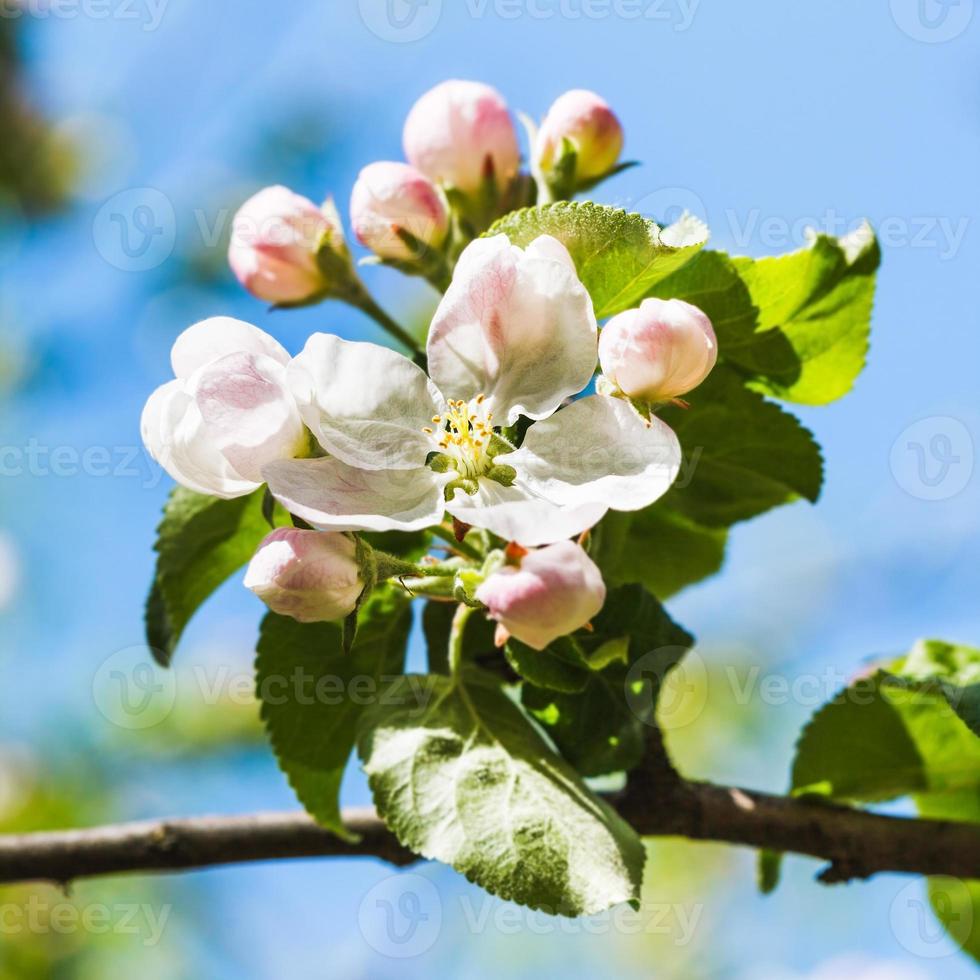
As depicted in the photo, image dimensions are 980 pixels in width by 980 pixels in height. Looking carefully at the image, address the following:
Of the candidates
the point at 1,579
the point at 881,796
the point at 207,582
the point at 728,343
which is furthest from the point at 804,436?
the point at 1,579

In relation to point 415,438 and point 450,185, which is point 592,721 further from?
point 450,185

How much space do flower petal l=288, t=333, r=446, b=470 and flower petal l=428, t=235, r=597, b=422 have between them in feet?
0.10

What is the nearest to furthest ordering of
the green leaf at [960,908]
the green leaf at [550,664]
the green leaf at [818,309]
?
the green leaf at [550,664]
the green leaf at [818,309]
the green leaf at [960,908]

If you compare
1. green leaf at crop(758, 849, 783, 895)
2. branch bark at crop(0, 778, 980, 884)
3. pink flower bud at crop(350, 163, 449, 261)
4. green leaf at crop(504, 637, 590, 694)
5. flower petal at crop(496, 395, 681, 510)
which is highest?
pink flower bud at crop(350, 163, 449, 261)

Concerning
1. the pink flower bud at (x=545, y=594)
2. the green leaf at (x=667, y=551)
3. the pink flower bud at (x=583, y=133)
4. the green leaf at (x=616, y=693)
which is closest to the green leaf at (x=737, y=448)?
the green leaf at (x=667, y=551)

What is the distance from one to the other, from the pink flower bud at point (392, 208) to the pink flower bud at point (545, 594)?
511 mm

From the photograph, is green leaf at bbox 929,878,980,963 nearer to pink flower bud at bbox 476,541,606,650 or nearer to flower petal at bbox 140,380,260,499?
pink flower bud at bbox 476,541,606,650

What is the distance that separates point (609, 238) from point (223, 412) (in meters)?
0.34

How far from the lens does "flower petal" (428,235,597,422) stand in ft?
3.14

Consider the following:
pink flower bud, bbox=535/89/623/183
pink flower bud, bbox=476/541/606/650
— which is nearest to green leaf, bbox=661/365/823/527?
pink flower bud, bbox=535/89/623/183

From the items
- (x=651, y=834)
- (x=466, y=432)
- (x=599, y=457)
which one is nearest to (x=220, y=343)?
(x=466, y=432)

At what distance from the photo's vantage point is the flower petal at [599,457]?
0.93m

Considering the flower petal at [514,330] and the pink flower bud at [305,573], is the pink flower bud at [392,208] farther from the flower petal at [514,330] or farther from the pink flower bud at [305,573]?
the pink flower bud at [305,573]

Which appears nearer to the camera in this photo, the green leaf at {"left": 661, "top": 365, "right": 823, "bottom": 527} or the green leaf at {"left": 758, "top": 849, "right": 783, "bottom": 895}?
the green leaf at {"left": 661, "top": 365, "right": 823, "bottom": 527}
